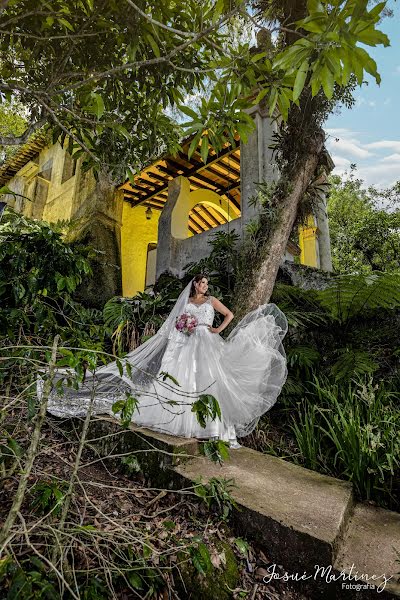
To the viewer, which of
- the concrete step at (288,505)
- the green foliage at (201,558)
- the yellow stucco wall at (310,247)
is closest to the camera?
the green foliage at (201,558)

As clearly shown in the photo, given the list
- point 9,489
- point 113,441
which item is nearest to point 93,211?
point 113,441

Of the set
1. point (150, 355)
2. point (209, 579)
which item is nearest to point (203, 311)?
point (150, 355)

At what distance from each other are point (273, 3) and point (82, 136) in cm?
349

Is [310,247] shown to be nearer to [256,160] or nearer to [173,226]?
[256,160]

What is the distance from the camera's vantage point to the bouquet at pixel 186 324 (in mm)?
3924

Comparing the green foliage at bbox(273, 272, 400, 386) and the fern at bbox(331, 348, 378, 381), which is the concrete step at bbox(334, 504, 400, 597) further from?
the green foliage at bbox(273, 272, 400, 386)

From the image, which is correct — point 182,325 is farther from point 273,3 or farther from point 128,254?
point 128,254

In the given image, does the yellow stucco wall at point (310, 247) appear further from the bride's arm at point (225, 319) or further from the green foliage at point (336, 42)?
the green foliage at point (336, 42)

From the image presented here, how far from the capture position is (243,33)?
15.6 ft

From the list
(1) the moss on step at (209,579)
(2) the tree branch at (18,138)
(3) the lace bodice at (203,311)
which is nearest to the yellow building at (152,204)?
(3) the lace bodice at (203,311)

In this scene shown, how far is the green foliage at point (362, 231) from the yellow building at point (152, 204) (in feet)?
9.60

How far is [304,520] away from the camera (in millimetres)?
1979

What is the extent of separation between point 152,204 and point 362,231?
23.3 ft

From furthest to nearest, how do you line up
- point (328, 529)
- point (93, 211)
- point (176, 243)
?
point (93, 211), point (176, 243), point (328, 529)
